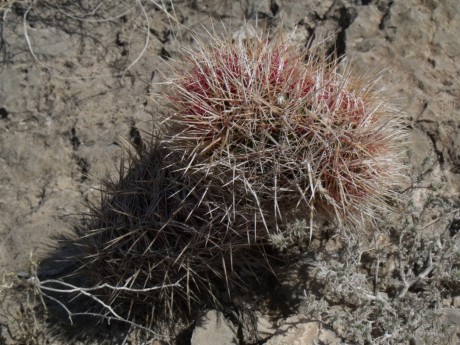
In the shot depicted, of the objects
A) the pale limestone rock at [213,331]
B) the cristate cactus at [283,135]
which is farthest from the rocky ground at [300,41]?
the cristate cactus at [283,135]

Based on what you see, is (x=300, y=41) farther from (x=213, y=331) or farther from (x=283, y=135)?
(x=213, y=331)

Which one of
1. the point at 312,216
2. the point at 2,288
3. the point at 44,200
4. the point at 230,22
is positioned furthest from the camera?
the point at 230,22

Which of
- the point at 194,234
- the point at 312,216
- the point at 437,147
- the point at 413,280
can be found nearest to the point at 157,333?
the point at 194,234

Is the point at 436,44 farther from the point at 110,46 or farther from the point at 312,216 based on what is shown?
the point at 110,46

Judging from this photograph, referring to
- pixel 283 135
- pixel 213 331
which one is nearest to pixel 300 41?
pixel 283 135

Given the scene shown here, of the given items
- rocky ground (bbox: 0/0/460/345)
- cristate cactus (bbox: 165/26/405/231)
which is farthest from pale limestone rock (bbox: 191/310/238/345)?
cristate cactus (bbox: 165/26/405/231)

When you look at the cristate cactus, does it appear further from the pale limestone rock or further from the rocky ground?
the pale limestone rock
